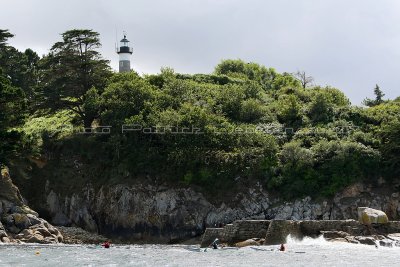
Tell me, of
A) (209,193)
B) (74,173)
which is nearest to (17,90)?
(74,173)

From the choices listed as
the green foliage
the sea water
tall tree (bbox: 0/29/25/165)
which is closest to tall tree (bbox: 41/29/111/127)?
the green foliage

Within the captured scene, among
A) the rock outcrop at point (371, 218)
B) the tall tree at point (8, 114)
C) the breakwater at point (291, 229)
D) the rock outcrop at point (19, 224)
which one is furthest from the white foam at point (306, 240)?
the tall tree at point (8, 114)

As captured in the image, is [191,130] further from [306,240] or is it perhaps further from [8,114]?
[306,240]

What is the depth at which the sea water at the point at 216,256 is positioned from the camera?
4159 centimetres

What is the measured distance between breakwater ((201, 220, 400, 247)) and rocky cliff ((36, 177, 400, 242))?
1220 centimetres

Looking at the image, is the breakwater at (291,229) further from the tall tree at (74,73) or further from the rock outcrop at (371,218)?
the tall tree at (74,73)

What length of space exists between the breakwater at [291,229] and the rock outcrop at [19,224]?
47.1 ft

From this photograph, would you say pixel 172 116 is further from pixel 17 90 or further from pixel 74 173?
pixel 17 90

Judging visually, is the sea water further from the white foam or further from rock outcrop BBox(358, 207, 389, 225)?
rock outcrop BBox(358, 207, 389, 225)

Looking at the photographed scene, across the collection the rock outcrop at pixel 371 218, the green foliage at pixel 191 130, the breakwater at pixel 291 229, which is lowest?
the breakwater at pixel 291 229

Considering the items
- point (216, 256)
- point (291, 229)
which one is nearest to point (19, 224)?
point (216, 256)

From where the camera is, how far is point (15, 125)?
2707 inches

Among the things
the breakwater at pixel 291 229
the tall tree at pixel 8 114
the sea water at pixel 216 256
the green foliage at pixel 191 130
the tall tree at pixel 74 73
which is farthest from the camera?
the tall tree at pixel 74 73

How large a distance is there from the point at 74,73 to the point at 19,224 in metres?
24.3
